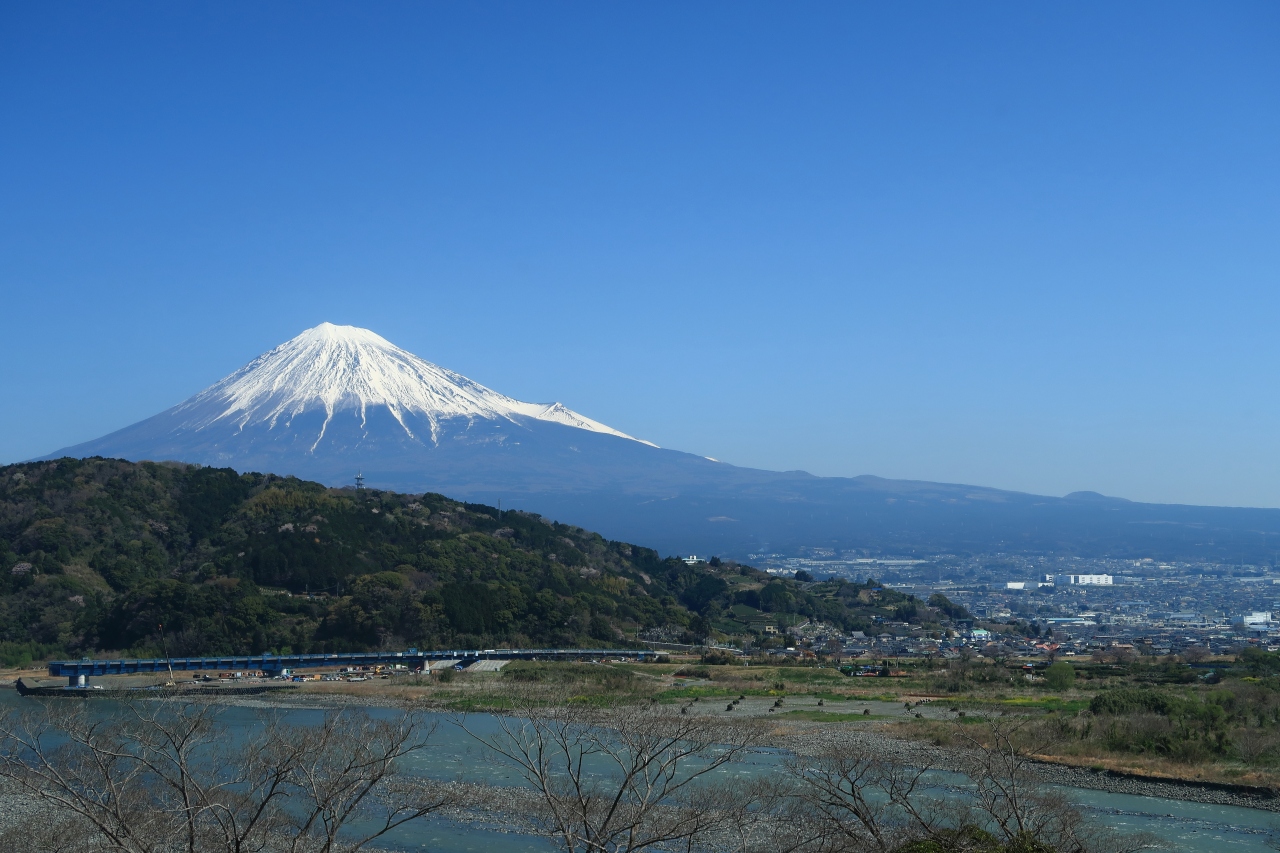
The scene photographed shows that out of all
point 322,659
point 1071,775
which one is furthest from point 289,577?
point 1071,775

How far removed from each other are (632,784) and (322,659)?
37840 millimetres

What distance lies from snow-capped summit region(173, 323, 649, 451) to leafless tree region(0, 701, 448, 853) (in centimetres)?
15848

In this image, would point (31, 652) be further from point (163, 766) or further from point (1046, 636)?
point (1046, 636)

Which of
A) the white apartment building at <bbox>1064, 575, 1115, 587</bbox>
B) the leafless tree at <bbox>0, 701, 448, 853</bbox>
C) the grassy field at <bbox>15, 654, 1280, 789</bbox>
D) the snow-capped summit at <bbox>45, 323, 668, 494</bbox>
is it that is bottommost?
the white apartment building at <bbox>1064, 575, 1115, 587</bbox>

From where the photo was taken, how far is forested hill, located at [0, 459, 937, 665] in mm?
49781

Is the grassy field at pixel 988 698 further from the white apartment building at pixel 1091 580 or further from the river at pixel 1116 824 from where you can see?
the white apartment building at pixel 1091 580

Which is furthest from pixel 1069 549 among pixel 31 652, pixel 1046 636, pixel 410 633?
pixel 31 652

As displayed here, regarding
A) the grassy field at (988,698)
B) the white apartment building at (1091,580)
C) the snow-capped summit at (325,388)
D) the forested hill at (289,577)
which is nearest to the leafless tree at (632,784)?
the grassy field at (988,698)

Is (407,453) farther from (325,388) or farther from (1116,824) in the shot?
(1116,824)

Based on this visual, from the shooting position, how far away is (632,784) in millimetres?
11859

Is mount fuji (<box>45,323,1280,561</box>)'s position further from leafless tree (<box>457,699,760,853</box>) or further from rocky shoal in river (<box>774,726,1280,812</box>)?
leafless tree (<box>457,699,760,853</box>)

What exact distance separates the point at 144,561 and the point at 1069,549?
154 meters

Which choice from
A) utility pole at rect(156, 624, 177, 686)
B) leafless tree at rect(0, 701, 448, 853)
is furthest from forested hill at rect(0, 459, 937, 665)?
leafless tree at rect(0, 701, 448, 853)

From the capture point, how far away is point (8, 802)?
20266 mm
